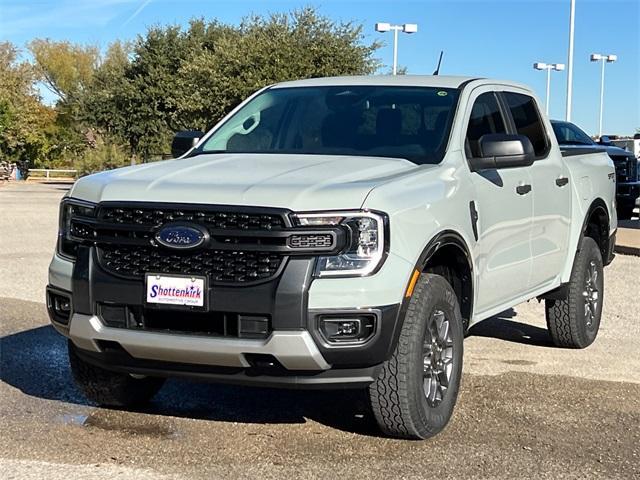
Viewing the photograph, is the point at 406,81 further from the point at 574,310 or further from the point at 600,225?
the point at 600,225

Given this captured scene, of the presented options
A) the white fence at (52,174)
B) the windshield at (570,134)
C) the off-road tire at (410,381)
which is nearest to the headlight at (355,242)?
the off-road tire at (410,381)

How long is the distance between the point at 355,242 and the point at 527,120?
302cm

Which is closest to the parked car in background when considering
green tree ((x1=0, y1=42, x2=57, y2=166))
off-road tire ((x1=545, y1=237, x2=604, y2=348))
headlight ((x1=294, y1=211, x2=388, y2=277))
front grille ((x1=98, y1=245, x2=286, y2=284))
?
off-road tire ((x1=545, y1=237, x2=604, y2=348))

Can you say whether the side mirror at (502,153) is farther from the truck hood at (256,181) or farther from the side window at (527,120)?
the side window at (527,120)

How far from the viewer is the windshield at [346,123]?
545cm

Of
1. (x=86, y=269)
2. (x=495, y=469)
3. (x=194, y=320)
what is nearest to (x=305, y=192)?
(x=194, y=320)

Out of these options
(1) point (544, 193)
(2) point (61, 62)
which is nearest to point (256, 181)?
(1) point (544, 193)

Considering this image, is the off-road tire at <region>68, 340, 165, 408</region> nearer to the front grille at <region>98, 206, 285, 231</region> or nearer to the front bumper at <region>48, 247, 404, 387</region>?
the front bumper at <region>48, 247, 404, 387</region>

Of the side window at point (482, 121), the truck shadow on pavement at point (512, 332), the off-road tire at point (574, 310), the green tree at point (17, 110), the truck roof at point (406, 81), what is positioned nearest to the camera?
the side window at point (482, 121)

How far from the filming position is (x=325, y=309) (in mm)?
4109

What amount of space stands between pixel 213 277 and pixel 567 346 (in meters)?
3.97

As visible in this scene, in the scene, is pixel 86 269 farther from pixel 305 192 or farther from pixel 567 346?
pixel 567 346

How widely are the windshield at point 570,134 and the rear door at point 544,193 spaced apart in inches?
441

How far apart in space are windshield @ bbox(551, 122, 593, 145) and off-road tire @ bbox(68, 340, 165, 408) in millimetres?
13775
